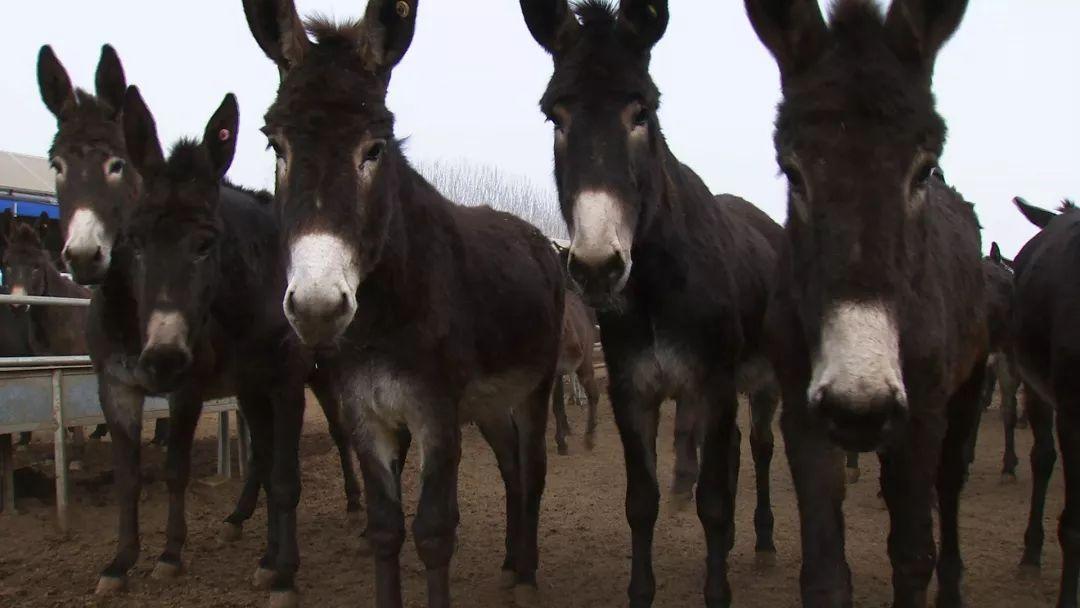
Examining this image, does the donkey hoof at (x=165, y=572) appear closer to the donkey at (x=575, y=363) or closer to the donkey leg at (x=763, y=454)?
the donkey leg at (x=763, y=454)

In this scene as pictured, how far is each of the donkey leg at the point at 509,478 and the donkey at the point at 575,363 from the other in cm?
526

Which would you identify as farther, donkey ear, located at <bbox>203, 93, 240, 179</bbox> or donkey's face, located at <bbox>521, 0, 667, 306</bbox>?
donkey ear, located at <bbox>203, 93, 240, 179</bbox>

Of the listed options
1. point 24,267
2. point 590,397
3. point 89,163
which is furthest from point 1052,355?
point 24,267

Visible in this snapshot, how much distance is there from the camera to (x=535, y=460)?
211 inches

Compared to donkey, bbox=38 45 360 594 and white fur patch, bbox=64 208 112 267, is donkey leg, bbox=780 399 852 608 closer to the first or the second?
donkey, bbox=38 45 360 594

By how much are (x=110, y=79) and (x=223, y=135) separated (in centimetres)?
183

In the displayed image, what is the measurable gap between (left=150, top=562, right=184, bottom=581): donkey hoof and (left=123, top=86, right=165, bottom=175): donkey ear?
8.37ft

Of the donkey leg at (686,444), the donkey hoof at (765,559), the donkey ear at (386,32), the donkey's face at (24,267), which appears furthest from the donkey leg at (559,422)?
the donkey ear at (386,32)

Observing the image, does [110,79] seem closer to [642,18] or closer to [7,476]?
[7,476]

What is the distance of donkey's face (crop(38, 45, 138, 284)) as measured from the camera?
5340 mm

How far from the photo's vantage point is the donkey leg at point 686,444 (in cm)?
428

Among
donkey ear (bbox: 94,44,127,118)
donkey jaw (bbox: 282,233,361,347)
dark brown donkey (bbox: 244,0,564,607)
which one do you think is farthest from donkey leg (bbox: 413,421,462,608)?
donkey ear (bbox: 94,44,127,118)

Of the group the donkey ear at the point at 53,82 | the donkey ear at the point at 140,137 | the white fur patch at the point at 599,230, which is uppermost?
the donkey ear at the point at 53,82

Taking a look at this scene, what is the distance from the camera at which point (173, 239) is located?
15.7ft
